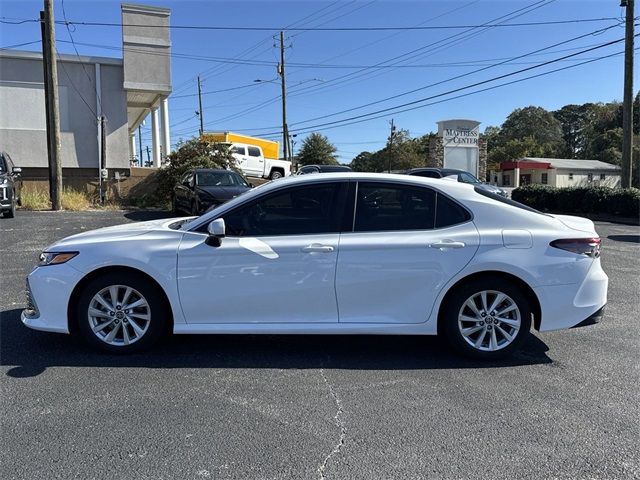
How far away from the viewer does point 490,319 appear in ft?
14.5

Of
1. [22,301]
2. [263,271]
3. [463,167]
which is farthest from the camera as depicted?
[463,167]

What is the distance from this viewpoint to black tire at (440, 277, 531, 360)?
4.40m

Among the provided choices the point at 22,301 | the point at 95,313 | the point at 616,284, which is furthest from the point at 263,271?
the point at 616,284

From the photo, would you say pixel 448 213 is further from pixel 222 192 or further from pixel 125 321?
pixel 222 192

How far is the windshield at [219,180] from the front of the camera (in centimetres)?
1415

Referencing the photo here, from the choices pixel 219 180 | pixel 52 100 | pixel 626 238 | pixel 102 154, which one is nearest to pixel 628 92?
pixel 626 238

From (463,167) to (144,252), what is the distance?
2941cm

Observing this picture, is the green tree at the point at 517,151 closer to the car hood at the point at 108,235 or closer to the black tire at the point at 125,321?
the car hood at the point at 108,235

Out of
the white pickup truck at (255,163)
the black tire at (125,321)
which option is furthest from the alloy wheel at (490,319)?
the white pickup truck at (255,163)

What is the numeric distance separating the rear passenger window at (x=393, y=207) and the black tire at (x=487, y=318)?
65 cm

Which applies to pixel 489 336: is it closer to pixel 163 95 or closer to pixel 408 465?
pixel 408 465

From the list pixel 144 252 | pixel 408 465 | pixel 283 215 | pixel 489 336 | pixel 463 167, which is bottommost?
pixel 408 465

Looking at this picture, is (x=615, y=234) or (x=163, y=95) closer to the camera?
(x=615, y=234)

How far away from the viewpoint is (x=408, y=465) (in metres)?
2.96
